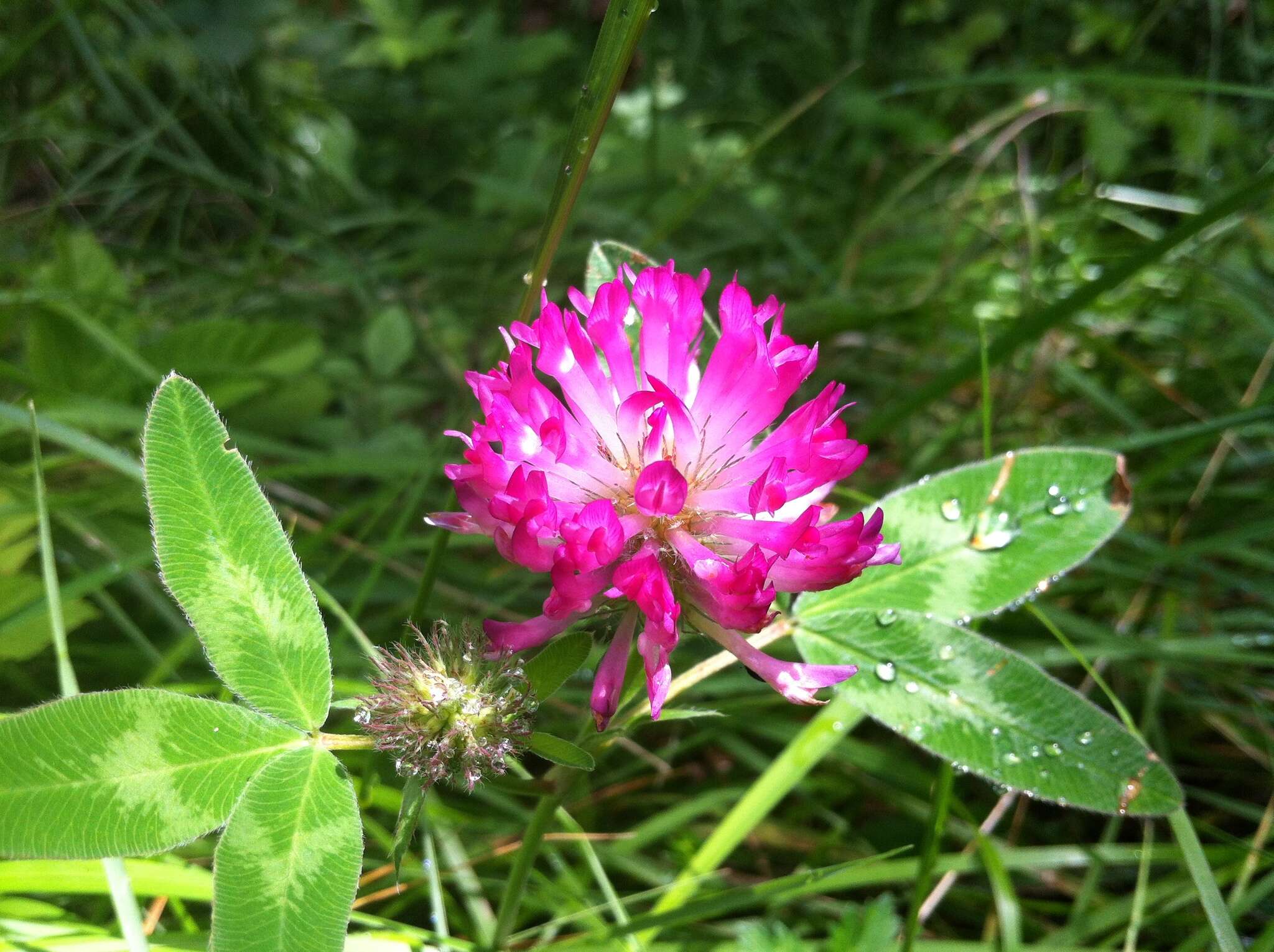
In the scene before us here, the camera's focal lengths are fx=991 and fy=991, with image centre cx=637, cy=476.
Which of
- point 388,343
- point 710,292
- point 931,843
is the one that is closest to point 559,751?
point 931,843

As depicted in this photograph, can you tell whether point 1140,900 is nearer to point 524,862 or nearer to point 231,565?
point 524,862

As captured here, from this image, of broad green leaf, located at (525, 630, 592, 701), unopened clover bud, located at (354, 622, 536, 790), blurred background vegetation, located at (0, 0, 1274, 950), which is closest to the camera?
unopened clover bud, located at (354, 622, 536, 790)

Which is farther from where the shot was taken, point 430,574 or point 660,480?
point 430,574

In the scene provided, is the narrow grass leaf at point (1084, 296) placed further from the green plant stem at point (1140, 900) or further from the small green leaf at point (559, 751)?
the small green leaf at point (559, 751)

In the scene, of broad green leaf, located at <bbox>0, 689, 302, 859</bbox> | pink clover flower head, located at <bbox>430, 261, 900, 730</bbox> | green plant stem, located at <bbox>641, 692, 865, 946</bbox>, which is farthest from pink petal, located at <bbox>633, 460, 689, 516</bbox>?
green plant stem, located at <bbox>641, 692, 865, 946</bbox>

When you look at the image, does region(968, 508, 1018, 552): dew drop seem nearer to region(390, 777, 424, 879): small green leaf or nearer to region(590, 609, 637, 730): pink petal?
region(590, 609, 637, 730): pink petal
